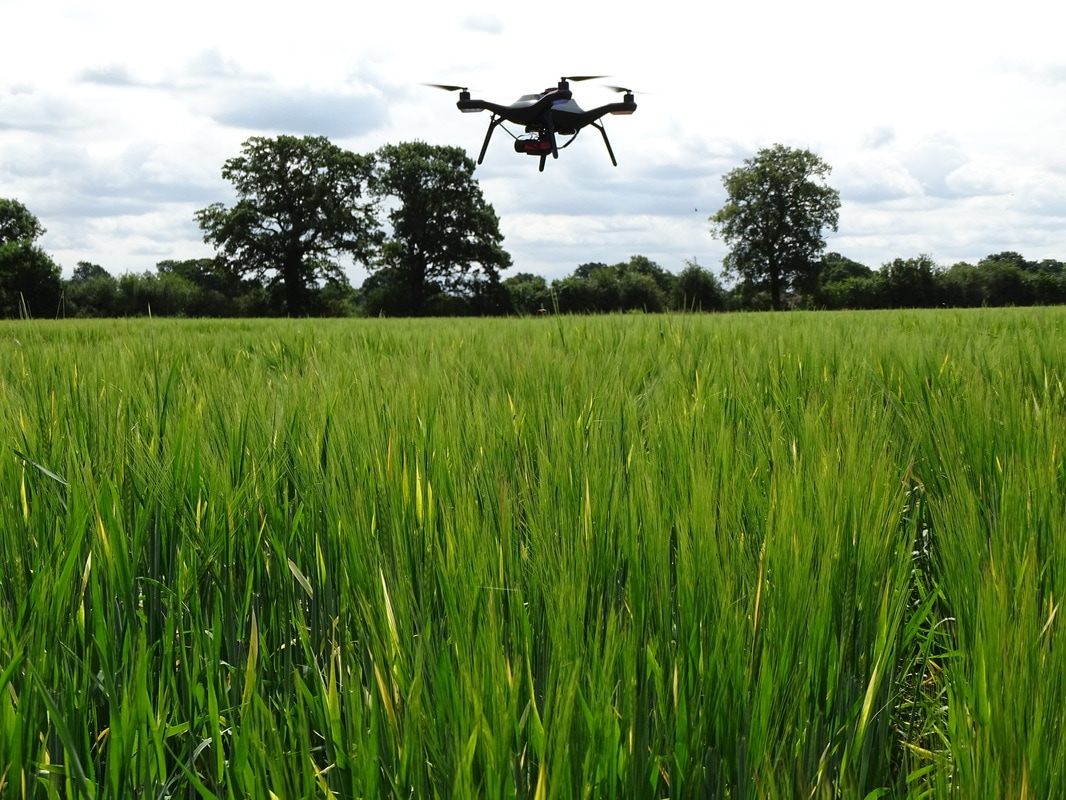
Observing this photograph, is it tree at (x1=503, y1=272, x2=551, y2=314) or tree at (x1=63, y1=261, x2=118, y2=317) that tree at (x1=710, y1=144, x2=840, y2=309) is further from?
tree at (x1=63, y1=261, x2=118, y2=317)

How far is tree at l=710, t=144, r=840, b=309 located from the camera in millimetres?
48219

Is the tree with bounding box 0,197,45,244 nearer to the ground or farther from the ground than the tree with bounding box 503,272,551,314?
farther from the ground

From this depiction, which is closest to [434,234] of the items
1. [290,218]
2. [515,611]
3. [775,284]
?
[290,218]

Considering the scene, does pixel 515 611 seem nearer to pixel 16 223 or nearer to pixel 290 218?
pixel 290 218

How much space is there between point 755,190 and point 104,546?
52.3m

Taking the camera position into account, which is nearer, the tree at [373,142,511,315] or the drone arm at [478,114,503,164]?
the drone arm at [478,114,503,164]

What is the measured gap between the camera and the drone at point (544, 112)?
9.84m

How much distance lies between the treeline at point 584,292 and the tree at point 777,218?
93cm

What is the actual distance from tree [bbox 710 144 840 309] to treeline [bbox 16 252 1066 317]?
93 centimetres

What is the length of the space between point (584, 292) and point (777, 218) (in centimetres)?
1263

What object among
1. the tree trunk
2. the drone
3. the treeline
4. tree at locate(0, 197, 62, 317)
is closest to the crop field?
the drone

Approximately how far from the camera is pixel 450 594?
74 centimetres

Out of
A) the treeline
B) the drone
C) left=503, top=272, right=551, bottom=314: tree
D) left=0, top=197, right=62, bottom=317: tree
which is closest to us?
the drone

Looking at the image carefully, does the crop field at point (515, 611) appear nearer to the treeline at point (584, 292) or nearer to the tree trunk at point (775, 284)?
the treeline at point (584, 292)
